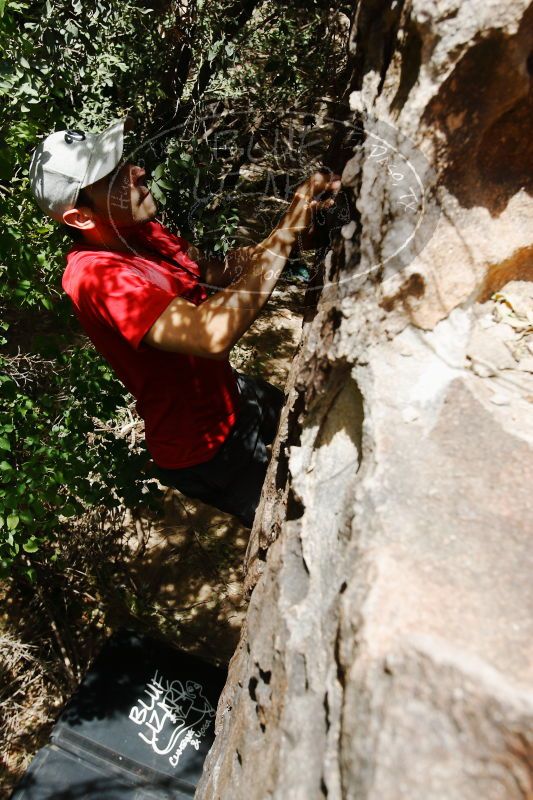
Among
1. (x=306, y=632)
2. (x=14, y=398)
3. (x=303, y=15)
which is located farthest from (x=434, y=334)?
(x=303, y=15)

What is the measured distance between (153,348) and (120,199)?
1.83 feet

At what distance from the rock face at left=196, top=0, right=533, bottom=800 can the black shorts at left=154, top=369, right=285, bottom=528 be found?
654 mm

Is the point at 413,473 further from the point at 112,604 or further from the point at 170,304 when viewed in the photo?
the point at 112,604

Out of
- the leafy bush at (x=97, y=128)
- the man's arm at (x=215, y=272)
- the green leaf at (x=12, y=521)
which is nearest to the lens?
the man's arm at (x=215, y=272)

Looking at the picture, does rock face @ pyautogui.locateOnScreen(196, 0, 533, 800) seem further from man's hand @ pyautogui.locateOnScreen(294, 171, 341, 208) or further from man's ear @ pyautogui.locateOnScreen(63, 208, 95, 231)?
man's ear @ pyautogui.locateOnScreen(63, 208, 95, 231)

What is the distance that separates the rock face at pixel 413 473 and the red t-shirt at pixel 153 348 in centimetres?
56

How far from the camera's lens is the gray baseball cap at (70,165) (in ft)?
6.81

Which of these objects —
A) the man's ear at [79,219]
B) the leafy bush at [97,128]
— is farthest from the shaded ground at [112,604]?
the man's ear at [79,219]

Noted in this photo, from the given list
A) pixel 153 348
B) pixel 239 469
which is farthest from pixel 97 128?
pixel 239 469

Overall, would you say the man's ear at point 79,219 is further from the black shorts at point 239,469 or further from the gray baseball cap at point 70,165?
the black shorts at point 239,469

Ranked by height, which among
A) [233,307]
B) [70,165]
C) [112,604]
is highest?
[70,165]

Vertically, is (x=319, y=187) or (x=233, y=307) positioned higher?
(x=319, y=187)

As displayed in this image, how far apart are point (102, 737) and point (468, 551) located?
2338 millimetres

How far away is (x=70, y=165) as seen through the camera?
6.89 ft
